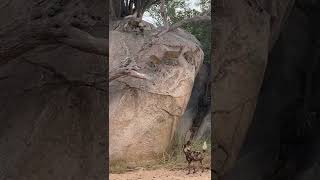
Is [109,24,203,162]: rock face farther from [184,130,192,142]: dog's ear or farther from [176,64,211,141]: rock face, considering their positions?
[176,64,211,141]: rock face

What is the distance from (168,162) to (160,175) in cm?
45

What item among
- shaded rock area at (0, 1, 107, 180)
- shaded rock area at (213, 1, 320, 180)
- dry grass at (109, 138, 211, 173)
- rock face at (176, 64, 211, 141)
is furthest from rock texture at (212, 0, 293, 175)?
rock face at (176, 64, 211, 141)

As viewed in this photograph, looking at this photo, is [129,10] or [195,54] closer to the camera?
[195,54]

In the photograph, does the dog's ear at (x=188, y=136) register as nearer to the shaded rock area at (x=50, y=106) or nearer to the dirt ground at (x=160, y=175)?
the dirt ground at (x=160, y=175)

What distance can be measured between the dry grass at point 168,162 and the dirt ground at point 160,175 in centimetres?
11

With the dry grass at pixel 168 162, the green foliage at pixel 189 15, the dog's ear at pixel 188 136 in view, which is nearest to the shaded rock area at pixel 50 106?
the dry grass at pixel 168 162

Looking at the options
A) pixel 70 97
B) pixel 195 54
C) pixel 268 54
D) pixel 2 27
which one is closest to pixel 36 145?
pixel 70 97

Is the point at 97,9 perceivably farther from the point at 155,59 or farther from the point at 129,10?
the point at 129,10

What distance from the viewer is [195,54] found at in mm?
5723

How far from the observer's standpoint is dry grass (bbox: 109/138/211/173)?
201 inches

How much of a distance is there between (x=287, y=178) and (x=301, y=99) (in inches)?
12.5

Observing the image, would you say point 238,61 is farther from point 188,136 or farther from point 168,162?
point 188,136

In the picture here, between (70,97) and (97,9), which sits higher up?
(97,9)

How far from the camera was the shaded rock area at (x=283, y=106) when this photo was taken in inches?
79.1
